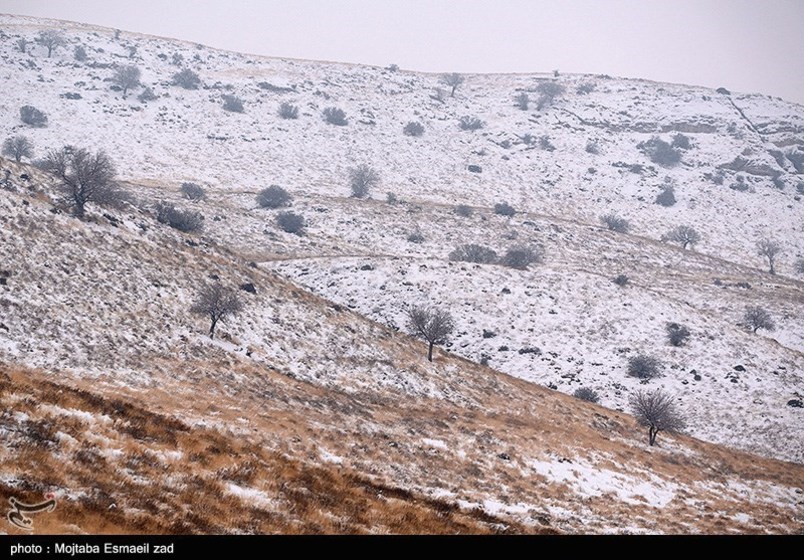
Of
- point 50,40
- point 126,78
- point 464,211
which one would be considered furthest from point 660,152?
point 50,40

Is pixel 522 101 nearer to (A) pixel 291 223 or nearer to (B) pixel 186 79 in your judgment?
(B) pixel 186 79

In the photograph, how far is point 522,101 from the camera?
410 ft

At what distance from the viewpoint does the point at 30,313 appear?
76.7ft

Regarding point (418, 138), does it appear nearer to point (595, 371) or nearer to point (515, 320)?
point (515, 320)

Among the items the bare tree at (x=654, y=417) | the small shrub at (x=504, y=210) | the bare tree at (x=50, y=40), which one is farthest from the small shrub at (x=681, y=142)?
the bare tree at (x=50, y=40)

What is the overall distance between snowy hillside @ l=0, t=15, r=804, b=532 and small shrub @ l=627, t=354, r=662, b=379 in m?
1.02

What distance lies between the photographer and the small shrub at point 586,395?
129 feet

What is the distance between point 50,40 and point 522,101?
10065 cm

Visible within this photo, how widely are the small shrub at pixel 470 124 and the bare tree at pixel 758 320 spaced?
6984 centimetres

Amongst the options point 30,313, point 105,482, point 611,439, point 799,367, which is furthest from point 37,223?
point 799,367

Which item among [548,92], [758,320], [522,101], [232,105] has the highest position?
[548,92]

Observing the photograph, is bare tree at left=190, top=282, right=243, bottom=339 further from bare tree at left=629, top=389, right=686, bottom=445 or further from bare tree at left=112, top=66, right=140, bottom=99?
bare tree at left=112, top=66, right=140, bottom=99

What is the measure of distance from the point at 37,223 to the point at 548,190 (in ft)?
272

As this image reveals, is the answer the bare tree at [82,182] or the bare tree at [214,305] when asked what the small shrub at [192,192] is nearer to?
the bare tree at [82,182]
